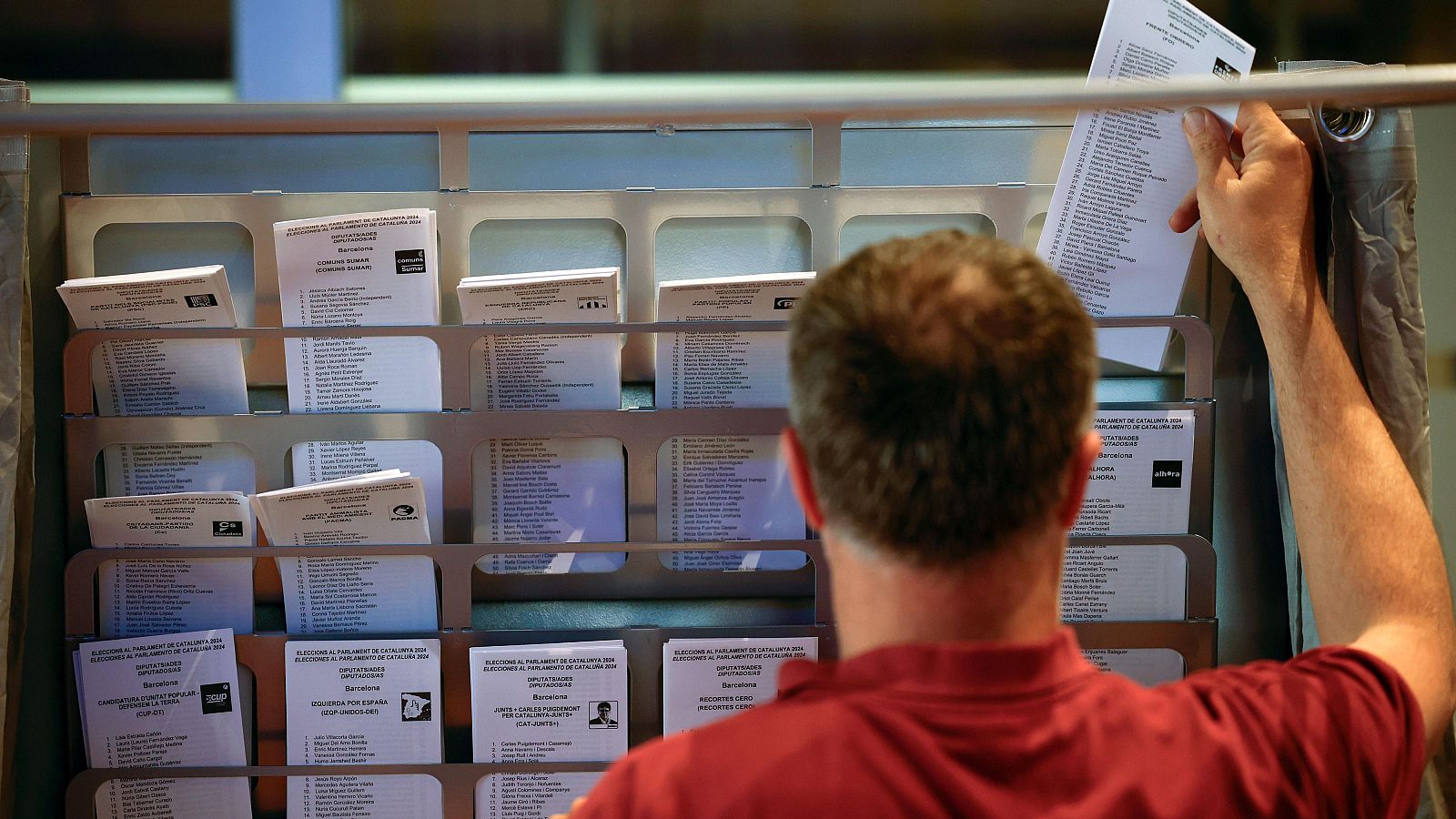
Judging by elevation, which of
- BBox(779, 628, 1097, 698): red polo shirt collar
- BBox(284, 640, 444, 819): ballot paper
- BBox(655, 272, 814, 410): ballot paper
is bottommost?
BBox(284, 640, 444, 819): ballot paper

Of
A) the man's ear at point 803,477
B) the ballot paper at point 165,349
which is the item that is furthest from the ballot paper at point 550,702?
the man's ear at point 803,477

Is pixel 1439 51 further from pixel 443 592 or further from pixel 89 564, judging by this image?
pixel 89 564

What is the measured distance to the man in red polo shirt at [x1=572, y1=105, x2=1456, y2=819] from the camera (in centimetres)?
57

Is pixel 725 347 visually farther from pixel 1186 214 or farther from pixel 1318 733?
pixel 1318 733

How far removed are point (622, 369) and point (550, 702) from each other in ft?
1.28

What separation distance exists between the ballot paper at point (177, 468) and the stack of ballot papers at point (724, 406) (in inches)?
19.5

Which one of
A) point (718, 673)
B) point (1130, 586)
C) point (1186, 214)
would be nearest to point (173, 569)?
point (718, 673)

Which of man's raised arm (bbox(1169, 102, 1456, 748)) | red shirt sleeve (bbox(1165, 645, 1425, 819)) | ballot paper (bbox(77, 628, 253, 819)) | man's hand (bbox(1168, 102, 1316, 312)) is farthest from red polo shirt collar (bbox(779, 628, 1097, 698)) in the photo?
ballot paper (bbox(77, 628, 253, 819))

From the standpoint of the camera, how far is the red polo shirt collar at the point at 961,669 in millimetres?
601

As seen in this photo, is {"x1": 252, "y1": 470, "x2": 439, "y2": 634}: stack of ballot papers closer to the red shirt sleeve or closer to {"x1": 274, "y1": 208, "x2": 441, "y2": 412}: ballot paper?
{"x1": 274, "y1": 208, "x2": 441, "y2": 412}: ballot paper

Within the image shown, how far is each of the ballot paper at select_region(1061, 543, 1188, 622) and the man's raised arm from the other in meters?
0.20

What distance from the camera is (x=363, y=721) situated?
1115mm

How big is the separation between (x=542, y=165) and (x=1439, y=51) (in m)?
1.15

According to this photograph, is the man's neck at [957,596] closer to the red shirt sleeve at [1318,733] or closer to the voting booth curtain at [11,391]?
the red shirt sleeve at [1318,733]
